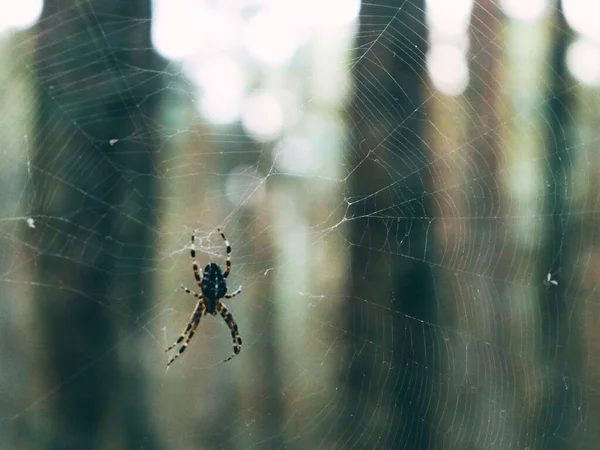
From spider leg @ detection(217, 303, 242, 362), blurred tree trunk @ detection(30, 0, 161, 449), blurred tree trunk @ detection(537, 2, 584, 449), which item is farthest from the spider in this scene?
blurred tree trunk @ detection(537, 2, 584, 449)

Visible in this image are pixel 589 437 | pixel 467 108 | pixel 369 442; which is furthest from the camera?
pixel 589 437

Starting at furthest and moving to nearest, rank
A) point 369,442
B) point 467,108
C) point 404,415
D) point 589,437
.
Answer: point 589,437 < point 369,442 < point 404,415 < point 467,108

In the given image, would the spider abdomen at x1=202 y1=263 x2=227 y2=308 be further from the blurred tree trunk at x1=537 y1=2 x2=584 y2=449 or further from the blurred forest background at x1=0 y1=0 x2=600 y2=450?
the blurred tree trunk at x1=537 y1=2 x2=584 y2=449

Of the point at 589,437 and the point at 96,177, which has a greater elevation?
the point at 96,177

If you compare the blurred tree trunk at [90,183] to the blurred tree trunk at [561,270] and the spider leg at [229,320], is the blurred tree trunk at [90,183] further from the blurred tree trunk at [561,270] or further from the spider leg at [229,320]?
the blurred tree trunk at [561,270]

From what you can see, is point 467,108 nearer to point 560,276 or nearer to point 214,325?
point 560,276

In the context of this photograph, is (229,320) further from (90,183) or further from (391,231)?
(90,183)

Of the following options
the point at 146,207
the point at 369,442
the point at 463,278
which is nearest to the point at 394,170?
the point at 463,278

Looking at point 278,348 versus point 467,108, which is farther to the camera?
point 278,348
